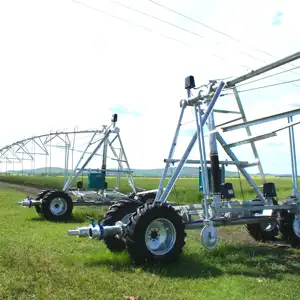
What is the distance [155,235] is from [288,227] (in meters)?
3.72

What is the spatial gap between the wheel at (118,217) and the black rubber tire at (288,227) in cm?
361

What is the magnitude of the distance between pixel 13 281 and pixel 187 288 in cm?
267

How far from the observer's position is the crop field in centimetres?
579

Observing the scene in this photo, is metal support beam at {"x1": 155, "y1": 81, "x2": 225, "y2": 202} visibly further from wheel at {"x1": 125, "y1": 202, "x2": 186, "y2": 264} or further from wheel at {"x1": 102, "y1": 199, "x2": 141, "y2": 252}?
wheel at {"x1": 102, "y1": 199, "x2": 141, "y2": 252}

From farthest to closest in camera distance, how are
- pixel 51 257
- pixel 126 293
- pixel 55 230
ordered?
pixel 55 230
pixel 51 257
pixel 126 293

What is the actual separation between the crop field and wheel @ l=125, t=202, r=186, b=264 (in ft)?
0.77

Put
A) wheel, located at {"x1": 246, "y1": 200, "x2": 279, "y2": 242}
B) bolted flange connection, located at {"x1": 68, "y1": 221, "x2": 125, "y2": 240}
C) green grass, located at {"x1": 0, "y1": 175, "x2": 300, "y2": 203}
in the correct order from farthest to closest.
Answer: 1. green grass, located at {"x1": 0, "y1": 175, "x2": 300, "y2": 203}
2. wheel, located at {"x1": 246, "y1": 200, "x2": 279, "y2": 242}
3. bolted flange connection, located at {"x1": 68, "y1": 221, "x2": 125, "y2": 240}

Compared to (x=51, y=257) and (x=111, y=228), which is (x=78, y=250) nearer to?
(x=51, y=257)

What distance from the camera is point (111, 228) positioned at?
753 centimetres

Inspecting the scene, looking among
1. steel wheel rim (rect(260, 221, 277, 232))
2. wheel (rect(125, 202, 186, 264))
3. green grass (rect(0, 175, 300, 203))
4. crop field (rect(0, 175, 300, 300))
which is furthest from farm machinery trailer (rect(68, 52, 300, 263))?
green grass (rect(0, 175, 300, 203))

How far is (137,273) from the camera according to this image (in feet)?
22.7

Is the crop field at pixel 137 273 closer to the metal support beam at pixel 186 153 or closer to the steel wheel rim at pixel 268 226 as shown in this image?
the steel wheel rim at pixel 268 226

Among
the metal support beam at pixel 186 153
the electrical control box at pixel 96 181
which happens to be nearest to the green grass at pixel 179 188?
the metal support beam at pixel 186 153

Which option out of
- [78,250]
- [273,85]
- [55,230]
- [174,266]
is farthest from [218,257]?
[55,230]
